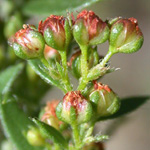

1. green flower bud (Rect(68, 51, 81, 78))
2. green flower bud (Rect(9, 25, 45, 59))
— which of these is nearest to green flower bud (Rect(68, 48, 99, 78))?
green flower bud (Rect(68, 51, 81, 78))

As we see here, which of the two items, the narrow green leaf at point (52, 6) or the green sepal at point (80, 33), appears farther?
the narrow green leaf at point (52, 6)

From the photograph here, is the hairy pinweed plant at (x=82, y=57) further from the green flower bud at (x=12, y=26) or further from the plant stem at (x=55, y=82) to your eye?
the green flower bud at (x=12, y=26)

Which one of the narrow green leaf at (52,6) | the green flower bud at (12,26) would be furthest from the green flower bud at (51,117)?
the green flower bud at (12,26)

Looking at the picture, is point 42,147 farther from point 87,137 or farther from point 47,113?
point 87,137

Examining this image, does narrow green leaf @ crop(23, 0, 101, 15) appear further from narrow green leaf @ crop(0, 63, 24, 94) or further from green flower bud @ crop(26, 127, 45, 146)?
green flower bud @ crop(26, 127, 45, 146)

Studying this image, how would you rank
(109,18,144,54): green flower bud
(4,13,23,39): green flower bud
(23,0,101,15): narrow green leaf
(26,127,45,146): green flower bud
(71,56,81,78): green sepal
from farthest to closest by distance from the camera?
(4,13,23,39): green flower bud
(23,0,101,15): narrow green leaf
(26,127,45,146): green flower bud
(71,56,81,78): green sepal
(109,18,144,54): green flower bud

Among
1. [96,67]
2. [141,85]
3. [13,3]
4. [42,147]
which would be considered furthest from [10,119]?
[141,85]
